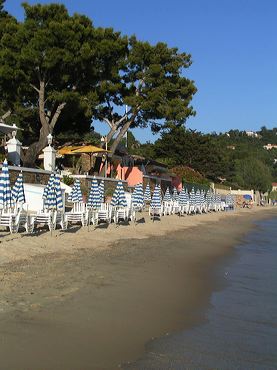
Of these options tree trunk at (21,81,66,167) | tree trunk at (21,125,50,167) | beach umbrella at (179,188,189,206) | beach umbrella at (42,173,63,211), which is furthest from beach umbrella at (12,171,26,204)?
beach umbrella at (179,188,189,206)

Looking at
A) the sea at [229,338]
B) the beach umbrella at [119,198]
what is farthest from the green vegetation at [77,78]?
the sea at [229,338]

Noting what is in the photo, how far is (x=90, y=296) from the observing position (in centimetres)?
704

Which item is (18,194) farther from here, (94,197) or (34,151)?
(34,151)

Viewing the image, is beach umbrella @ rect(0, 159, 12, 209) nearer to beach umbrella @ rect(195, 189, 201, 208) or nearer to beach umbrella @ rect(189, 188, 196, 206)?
beach umbrella @ rect(189, 188, 196, 206)

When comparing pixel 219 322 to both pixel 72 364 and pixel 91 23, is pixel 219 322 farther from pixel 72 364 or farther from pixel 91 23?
pixel 91 23

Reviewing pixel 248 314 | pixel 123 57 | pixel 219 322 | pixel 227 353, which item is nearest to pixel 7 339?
pixel 227 353

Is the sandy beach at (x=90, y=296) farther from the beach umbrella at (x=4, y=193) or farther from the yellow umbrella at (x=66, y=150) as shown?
the yellow umbrella at (x=66, y=150)

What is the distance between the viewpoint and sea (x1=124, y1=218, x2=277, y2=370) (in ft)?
15.0

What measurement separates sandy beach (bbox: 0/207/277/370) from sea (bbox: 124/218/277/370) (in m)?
0.21

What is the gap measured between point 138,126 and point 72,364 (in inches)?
1148

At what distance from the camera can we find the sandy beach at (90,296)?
15.4 ft

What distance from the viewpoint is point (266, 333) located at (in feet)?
19.0

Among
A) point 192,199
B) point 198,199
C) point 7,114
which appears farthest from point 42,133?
point 198,199

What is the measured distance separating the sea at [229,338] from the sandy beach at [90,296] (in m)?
0.21
